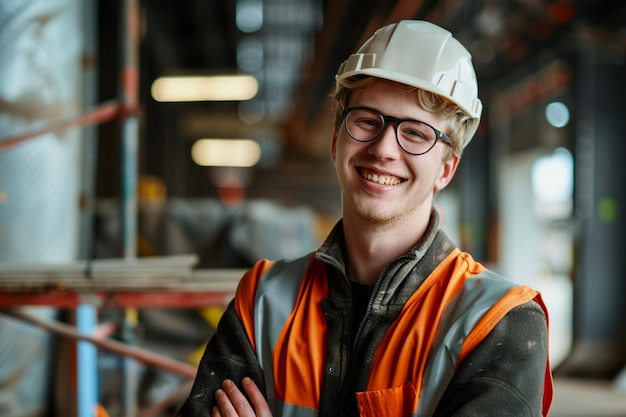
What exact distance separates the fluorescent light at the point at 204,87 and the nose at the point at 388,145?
9607 millimetres

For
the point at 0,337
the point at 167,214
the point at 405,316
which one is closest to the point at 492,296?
the point at 405,316

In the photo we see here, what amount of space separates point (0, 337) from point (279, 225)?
2168mm

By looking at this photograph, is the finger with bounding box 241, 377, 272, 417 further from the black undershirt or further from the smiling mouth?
the smiling mouth

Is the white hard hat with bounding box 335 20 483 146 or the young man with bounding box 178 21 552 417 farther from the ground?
the white hard hat with bounding box 335 20 483 146

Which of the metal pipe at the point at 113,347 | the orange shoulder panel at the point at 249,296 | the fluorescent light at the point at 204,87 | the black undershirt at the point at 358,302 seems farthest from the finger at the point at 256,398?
the fluorescent light at the point at 204,87

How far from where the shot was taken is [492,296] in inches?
65.8

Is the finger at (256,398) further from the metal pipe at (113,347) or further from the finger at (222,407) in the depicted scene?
the metal pipe at (113,347)

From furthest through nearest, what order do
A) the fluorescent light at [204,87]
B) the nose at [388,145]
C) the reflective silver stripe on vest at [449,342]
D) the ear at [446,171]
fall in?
the fluorescent light at [204,87] < the ear at [446,171] < the nose at [388,145] < the reflective silver stripe on vest at [449,342]

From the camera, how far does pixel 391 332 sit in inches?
68.2

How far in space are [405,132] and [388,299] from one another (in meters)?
0.46

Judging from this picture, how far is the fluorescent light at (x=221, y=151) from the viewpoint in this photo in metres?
22.1

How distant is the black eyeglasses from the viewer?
181cm

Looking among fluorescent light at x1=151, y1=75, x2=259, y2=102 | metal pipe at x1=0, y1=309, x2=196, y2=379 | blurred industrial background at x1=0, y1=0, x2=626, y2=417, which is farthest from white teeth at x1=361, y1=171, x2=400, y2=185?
fluorescent light at x1=151, y1=75, x2=259, y2=102

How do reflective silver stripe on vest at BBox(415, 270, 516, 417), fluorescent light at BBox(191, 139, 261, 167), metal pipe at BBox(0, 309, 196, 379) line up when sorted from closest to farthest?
reflective silver stripe on vest at BBox(415, 270, 516, 417)
metal pipe at BBox(0, 309, 196, 379)
fluorescent light at BBox(191, 139, 261, 167)
